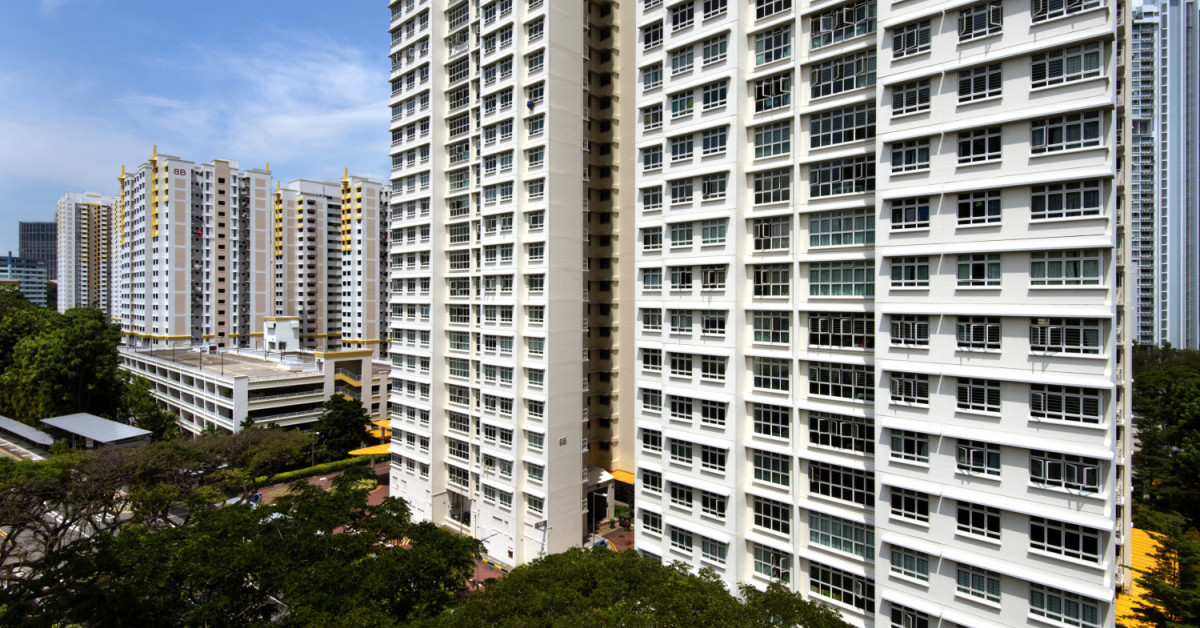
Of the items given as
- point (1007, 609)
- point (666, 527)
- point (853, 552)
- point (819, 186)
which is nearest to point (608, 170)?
point (819, 186)

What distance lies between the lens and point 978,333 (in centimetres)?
1881

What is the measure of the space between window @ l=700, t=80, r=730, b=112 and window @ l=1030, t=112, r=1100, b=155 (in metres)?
11.3

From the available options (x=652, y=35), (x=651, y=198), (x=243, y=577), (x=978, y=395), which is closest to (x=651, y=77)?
(x=652, y=35)

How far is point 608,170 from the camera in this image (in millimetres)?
37500

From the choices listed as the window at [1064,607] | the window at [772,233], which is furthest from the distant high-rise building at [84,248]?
the window at [1064,607]

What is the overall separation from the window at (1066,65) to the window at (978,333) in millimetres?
7161

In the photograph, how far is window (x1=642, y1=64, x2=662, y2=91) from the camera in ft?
97.4

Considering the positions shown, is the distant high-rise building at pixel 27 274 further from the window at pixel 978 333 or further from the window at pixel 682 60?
the window at pixel 978 333

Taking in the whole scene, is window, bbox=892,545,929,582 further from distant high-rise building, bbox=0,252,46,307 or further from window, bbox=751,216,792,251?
distant high-rise building, bbox=0,252,46,307

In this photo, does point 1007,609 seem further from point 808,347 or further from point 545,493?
point 545,493

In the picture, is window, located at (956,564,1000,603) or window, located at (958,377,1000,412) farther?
window, located at (958,377,1000,412)

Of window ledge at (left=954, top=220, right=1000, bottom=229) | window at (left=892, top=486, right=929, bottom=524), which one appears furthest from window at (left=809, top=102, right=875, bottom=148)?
window at (left=892, top=486, right=929, bottom=524)

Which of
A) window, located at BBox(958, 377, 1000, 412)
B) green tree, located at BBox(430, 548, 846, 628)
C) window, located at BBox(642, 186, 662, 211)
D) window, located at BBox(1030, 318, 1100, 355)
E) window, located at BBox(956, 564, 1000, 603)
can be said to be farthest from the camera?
window, located at BBox(642, 186, 662, 211)

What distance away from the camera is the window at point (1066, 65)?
17.0m
